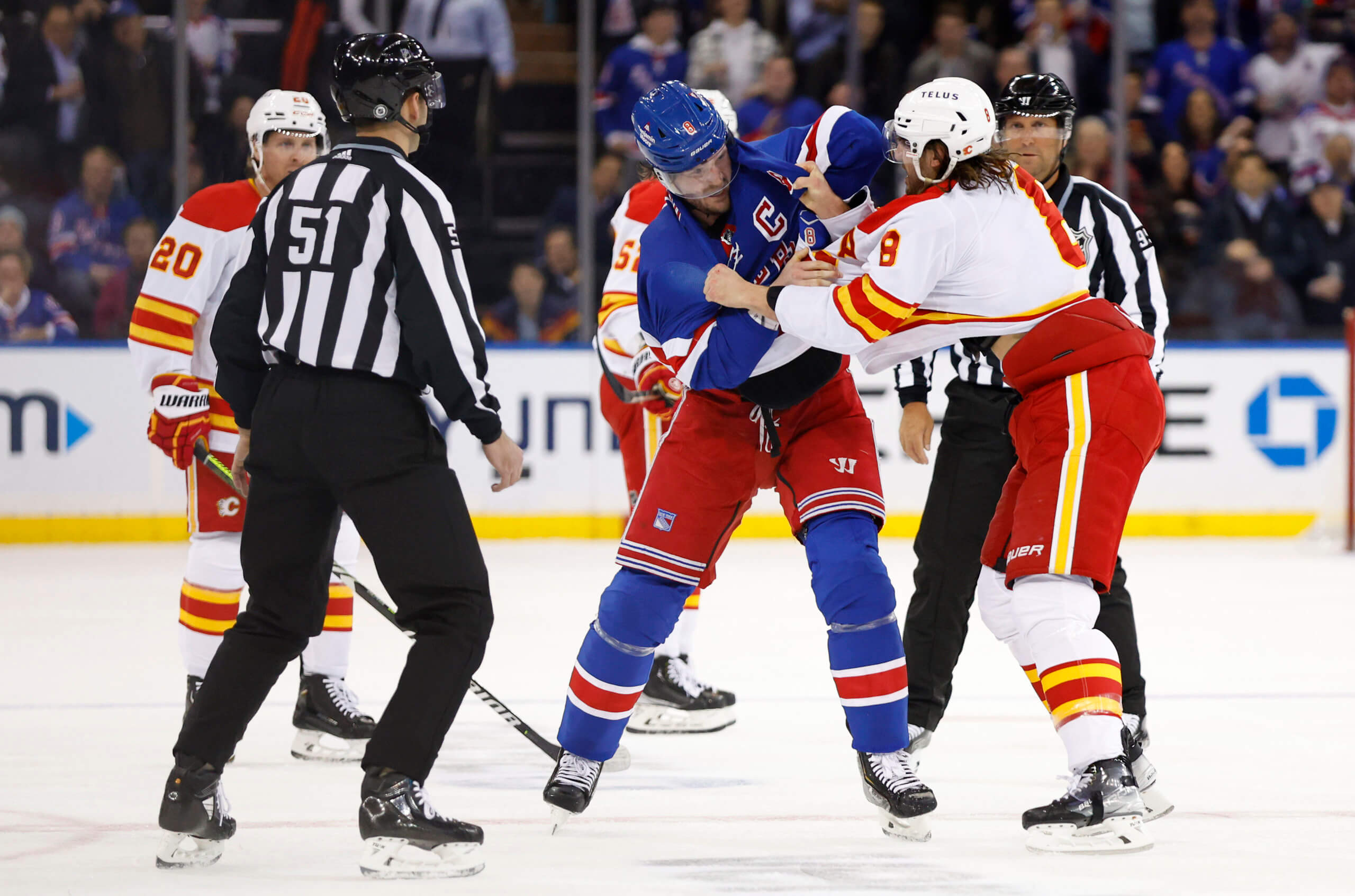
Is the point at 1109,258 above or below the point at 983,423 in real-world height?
above

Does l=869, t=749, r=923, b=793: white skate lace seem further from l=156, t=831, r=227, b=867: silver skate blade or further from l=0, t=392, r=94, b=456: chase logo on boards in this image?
l=0, t=392, r=94, b=456: chase logo on boards

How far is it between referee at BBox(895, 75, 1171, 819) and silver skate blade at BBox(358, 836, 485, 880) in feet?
3.66

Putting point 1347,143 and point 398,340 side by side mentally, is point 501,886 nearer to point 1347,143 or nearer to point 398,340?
point 398,340

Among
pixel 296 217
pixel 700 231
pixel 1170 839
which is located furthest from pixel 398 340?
pixel 1170 839

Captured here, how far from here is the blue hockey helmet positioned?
10.4 feet

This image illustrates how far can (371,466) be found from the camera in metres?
2.90

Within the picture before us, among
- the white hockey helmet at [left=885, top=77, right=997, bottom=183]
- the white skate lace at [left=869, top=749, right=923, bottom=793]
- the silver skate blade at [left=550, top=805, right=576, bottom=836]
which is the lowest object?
the silver skate blade at [left=550, top=805, right=576, bottom=836]

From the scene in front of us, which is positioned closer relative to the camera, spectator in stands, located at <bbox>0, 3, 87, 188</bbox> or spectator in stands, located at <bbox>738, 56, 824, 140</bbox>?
spectator in stands, located at <bbox>0, 3, 87, 188</bbox>

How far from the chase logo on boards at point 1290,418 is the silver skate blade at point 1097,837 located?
5886mm

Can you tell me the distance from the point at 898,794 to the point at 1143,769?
56 centimetres

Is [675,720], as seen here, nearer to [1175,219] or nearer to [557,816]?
[557,816]

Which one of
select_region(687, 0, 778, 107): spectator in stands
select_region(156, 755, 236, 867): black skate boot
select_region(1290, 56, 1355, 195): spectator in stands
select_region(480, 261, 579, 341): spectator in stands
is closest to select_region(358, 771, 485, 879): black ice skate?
select_region(156, 755, 236, 867): black skate boot

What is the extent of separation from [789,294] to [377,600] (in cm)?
136

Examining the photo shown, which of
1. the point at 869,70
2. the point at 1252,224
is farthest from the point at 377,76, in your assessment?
the point at 1252,224
